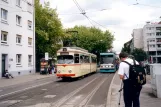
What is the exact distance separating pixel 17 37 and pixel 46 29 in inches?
453

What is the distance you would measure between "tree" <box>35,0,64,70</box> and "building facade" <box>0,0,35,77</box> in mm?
4938

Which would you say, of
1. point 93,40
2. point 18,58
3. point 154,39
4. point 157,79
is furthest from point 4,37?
point 154,39

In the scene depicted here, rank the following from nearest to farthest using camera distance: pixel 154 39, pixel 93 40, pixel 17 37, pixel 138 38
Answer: pixel 17 37, pixel 93 40, pixel 154 39, pixel 138 38

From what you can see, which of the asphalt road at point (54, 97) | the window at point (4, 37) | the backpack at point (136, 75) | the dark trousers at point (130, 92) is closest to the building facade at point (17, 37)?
the window at point (4, 37)

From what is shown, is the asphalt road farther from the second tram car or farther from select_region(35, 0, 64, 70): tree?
select_region(35, 0, 64, 70): tree

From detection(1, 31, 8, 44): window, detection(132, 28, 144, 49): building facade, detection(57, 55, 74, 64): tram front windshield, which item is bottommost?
detection(57, 55, 74, 64): tram front windshield

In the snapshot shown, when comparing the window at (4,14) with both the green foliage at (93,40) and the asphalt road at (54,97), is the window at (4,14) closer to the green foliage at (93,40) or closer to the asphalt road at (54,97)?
the asphalt road at (54,97)

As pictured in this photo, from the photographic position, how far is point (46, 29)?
47938 mm

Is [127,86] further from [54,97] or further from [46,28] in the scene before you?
[46,28]

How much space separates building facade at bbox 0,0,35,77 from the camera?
32.9 meters

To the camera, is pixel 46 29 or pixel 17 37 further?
pixel 46 29

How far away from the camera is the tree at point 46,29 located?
47.2m

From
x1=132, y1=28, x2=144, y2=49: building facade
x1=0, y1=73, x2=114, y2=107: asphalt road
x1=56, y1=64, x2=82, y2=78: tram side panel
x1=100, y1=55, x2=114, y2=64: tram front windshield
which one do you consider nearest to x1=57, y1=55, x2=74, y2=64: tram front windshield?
x1=56, y1=64, x2=82, y2=78: tram side panel

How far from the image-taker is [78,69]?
26.0m
